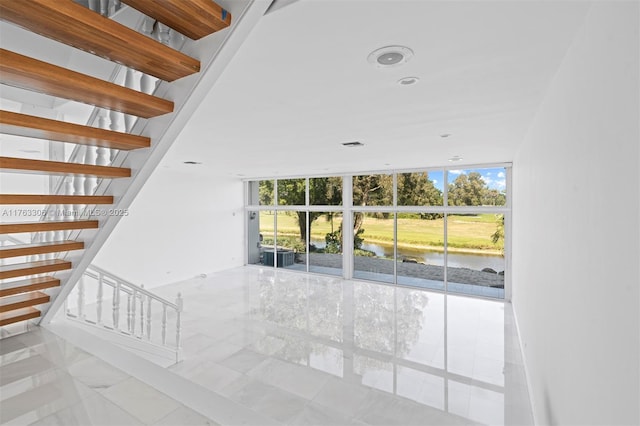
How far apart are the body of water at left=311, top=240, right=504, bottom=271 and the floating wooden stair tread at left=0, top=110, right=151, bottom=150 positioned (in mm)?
6716

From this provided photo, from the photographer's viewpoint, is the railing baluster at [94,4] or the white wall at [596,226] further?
the railing baluster at [94,4]

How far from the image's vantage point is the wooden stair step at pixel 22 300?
9.23 ft

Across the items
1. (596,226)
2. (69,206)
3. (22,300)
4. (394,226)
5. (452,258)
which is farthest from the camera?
(394,226)

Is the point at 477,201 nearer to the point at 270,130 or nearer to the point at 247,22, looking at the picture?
the point at 270,130

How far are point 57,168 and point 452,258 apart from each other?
702 cm

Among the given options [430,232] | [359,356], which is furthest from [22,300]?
[430,232]

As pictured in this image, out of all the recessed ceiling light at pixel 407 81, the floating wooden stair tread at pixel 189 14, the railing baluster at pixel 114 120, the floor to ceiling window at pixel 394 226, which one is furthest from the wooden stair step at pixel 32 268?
the floor to ceiling window at pixel 394 226

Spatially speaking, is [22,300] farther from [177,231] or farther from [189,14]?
[177,231]

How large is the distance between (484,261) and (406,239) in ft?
5.68

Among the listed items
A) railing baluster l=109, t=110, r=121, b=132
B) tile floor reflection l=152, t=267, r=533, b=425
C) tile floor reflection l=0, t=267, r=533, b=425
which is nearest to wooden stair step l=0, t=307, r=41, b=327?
tile floor reflection l=0, t=267, r=533, b=425

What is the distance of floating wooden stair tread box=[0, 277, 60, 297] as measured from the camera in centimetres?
262

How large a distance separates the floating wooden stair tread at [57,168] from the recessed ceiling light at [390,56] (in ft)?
5.43

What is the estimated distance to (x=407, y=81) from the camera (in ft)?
6.85

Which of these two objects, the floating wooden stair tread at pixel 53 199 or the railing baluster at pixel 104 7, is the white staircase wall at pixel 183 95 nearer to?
the floating wooden stair tread at pixel 53 199
